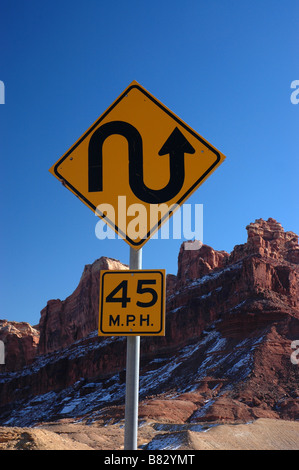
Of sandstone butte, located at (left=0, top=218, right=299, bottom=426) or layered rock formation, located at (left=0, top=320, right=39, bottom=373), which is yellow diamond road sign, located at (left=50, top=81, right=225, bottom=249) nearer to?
sandstone butte, located at (left=0, top=218, right=299, bottom=426)

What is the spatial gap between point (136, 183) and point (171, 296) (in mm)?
95103

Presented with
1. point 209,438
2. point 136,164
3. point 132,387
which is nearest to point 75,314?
point 209,438

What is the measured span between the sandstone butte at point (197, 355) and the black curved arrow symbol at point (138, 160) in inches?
1596

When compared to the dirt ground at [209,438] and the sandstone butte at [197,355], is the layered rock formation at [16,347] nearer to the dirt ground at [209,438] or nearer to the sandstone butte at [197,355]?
the sandstone butte at [197,355]

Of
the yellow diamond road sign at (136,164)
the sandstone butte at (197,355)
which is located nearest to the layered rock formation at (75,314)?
the sandstone butte at (197,355)

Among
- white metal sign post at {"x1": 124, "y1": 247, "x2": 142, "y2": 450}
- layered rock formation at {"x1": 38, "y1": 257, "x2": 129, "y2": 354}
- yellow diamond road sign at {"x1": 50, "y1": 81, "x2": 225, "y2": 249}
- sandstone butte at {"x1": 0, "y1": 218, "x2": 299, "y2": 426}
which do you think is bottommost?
white metal sign post at {"x1": 124, "y1": 247, "x2": 142, "y2": 450}

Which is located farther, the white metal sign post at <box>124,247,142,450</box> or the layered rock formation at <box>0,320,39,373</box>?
the layered rock formation at <box>0,320,39,373</box>

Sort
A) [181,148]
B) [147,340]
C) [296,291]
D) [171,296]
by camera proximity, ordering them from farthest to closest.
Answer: [171,296] → [147,340] → [296,291] → [181,148]

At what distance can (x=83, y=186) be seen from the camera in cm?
390

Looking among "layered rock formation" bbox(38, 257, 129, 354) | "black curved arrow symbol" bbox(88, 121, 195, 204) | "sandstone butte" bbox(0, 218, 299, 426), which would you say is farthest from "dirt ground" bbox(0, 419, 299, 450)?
"layered rock formation" bbox(38, 257, 129, 354)

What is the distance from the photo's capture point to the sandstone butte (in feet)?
166
